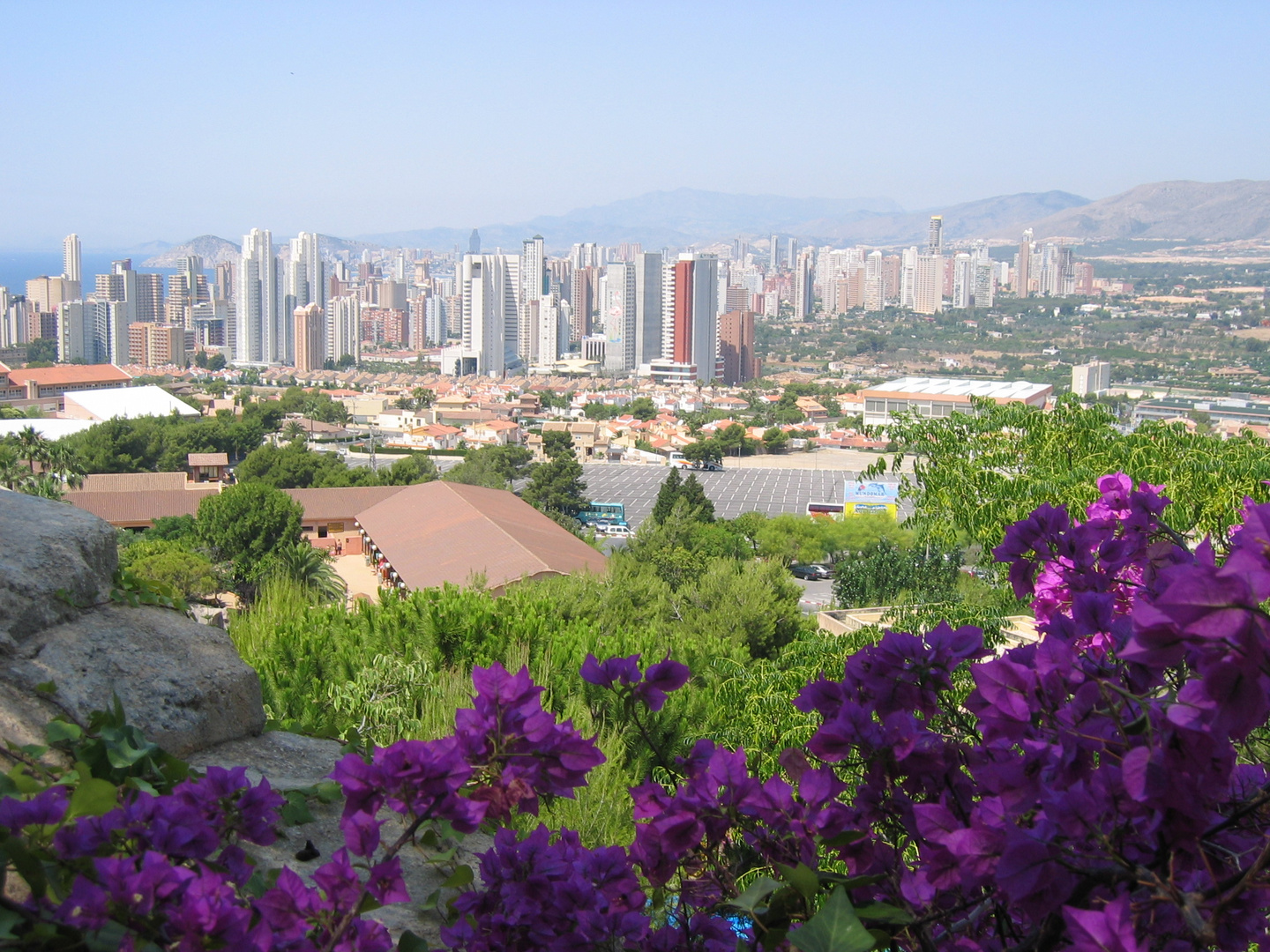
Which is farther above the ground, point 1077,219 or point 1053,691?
point 1077,219

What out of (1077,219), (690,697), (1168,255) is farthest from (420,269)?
(690,697)

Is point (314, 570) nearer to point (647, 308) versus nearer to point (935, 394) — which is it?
point (935, 394)

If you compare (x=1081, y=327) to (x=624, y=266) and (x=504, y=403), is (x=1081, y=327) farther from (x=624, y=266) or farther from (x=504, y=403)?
(x=504, y=403)

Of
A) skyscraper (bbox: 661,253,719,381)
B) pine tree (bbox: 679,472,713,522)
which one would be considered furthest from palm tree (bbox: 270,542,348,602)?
skyscraper (bbox: 661,253,719,381)

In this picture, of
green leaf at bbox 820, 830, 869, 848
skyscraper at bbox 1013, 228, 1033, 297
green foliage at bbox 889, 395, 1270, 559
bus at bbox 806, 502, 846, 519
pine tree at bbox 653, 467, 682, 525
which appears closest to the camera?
green leaf at bbox 820, 830, 869, 848

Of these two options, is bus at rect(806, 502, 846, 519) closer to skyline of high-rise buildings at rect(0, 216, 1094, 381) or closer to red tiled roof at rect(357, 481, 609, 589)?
red tiled roof at rect(357, 481, 609, 589)

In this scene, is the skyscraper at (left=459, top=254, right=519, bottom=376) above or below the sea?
below
